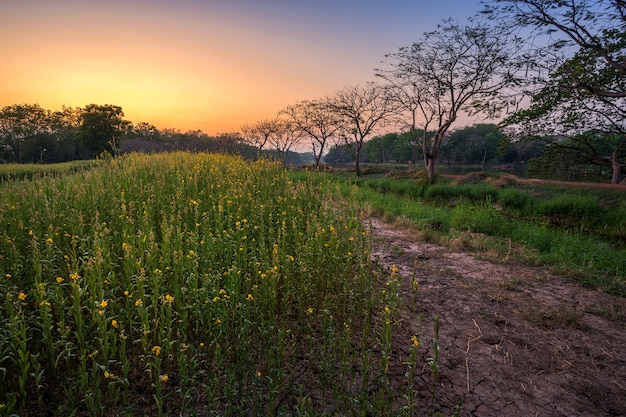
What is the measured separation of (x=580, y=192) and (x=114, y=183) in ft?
53.7

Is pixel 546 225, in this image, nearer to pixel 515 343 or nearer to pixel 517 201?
pixel 517 201

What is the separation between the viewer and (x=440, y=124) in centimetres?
1938

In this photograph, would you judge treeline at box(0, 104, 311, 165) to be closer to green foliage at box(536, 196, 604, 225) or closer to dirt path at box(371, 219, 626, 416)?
green foliage at box(536, 196, 604, 225)

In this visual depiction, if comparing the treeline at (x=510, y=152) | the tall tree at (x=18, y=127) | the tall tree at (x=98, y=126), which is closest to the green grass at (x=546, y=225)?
the treeline at (x=510, y=152)

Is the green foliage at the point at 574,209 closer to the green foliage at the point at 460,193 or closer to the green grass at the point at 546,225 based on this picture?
A: the green grass at the point at 546,225

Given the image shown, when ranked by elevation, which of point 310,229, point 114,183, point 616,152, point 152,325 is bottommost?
point 152,325

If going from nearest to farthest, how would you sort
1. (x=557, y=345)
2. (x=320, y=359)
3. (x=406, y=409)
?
(x=406, y=409) → (x=320, y=359) → (x=557, y=345)

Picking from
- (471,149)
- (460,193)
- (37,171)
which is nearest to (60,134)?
(37,171)

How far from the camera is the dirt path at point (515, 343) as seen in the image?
2.21 metres

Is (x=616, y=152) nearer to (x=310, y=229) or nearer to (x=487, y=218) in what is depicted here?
(x=487, y=218)

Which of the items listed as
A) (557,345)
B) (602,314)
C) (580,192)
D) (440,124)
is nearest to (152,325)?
(557,345)

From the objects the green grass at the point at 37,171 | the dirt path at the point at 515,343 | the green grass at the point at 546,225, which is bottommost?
the dirt path at the point at 515,343

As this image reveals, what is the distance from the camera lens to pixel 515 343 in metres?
2.90

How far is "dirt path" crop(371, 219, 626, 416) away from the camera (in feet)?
7.25
